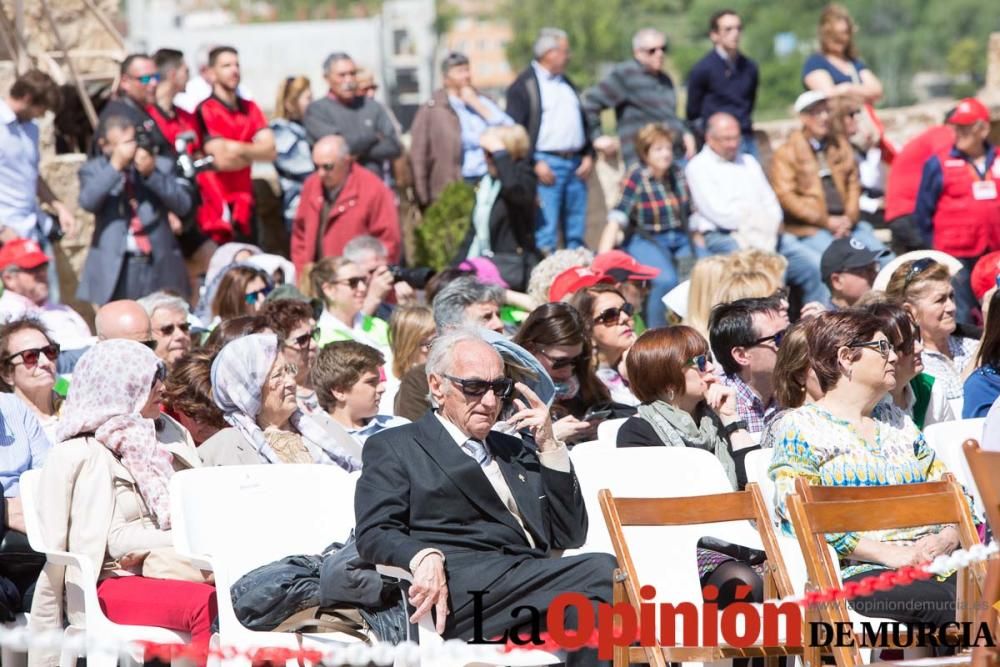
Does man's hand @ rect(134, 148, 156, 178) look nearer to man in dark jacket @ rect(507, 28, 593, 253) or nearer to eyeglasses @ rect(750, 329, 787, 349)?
man in dark jacket @ rect(507, 28, 593, 253)

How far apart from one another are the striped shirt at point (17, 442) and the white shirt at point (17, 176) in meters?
3.25

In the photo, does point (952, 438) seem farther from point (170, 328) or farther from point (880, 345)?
point (170, 328)

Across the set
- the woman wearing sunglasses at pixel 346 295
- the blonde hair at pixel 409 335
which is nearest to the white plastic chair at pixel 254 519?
the blonde hair at pixel 409 335

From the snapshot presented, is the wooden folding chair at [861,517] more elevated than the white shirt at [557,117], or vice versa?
Result: the white shirt at [557,117]

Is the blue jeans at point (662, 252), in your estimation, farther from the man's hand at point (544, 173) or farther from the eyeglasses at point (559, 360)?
the eyeglasses at point (559, 360)

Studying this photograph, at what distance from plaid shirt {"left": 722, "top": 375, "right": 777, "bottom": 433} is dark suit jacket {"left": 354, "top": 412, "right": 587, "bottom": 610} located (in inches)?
58.7

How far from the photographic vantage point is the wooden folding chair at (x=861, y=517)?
15.3ft

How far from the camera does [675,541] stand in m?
5.44

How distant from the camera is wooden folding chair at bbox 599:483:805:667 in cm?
483

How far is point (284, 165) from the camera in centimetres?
1051

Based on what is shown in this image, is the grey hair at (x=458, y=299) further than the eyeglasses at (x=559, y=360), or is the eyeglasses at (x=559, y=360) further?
the grey hair at (x=458, y=299)

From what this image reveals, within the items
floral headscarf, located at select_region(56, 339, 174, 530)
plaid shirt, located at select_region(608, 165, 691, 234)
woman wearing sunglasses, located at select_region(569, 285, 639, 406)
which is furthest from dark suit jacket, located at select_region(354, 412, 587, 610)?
plaid shirt, located at select_region(608, 165, 691, 234)

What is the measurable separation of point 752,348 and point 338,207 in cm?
387

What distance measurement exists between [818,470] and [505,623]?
3.79ft
